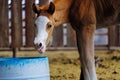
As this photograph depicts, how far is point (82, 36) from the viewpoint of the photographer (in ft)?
13.8

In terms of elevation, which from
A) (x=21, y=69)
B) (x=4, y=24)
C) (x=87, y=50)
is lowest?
(x=21, y=69)

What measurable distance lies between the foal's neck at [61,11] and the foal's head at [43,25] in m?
0.16

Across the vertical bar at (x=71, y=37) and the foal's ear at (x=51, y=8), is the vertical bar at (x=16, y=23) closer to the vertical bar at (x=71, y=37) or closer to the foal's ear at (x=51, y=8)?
the vertical bar at (x=71, y=37)

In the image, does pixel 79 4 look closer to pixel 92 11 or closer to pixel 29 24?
pixel 92 11

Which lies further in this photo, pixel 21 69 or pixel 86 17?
pixel 86 17

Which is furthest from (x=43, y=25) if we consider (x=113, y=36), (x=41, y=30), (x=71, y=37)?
(x=113, y=36)

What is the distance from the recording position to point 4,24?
648cm

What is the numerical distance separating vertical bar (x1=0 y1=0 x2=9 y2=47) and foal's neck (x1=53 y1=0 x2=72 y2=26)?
2423 mm

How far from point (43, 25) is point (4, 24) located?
2.85m

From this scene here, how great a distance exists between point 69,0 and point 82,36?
0.44m

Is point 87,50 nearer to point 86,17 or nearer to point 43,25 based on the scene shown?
point 86,17

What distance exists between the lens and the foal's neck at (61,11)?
13.4 ft

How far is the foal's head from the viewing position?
3672mm

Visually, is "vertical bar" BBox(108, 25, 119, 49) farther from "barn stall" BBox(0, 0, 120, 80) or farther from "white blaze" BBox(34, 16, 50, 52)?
"white blaze" BBox(34, 16, 50, 52)
